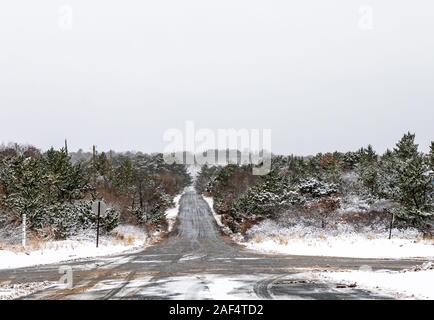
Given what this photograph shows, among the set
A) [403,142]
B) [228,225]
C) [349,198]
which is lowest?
[228,225]

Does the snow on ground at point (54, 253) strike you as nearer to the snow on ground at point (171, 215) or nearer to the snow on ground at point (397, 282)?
→ the snow on ground at point (397, 282)

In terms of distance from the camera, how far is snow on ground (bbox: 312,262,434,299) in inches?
435

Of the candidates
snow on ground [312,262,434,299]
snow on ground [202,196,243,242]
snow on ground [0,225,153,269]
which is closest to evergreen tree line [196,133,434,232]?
snow on ground [202,196,243,242]

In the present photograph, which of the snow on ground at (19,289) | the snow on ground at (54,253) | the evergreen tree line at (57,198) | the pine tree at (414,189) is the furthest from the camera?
the evergreen tree line at (57,198)

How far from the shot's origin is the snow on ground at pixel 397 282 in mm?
11055

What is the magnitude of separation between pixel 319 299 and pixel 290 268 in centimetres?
827

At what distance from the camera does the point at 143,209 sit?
6569cm

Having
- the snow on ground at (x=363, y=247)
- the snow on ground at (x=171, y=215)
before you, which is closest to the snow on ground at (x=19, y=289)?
the snow on ground at (x=363, y=247)

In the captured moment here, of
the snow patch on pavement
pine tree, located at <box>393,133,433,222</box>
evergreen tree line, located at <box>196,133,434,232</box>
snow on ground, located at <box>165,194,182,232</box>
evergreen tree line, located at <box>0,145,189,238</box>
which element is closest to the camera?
the snow patch on pavement

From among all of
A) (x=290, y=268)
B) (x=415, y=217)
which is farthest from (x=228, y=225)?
(x=290, y=268)

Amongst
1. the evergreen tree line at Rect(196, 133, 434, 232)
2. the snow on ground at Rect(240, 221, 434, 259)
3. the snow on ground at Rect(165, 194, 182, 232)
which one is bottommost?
the snow on ground at Rect(165, 194, 182, 232)

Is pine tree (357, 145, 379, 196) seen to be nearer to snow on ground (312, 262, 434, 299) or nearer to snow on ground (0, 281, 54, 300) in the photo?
snow on ground (312, 262, 434, 299)

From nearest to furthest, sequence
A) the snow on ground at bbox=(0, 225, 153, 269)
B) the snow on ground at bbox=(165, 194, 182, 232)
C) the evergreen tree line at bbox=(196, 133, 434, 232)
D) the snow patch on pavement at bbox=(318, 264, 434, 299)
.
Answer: the snow patch on pavement at bbox=(318, 264, 434, 299), the snow on ground at bbox=(0, 225, 153, 269), the evergreen tree line at bbox=(196, 133, 434, 232), the snow on ground at bbox=(165, 194, 182, 232)
